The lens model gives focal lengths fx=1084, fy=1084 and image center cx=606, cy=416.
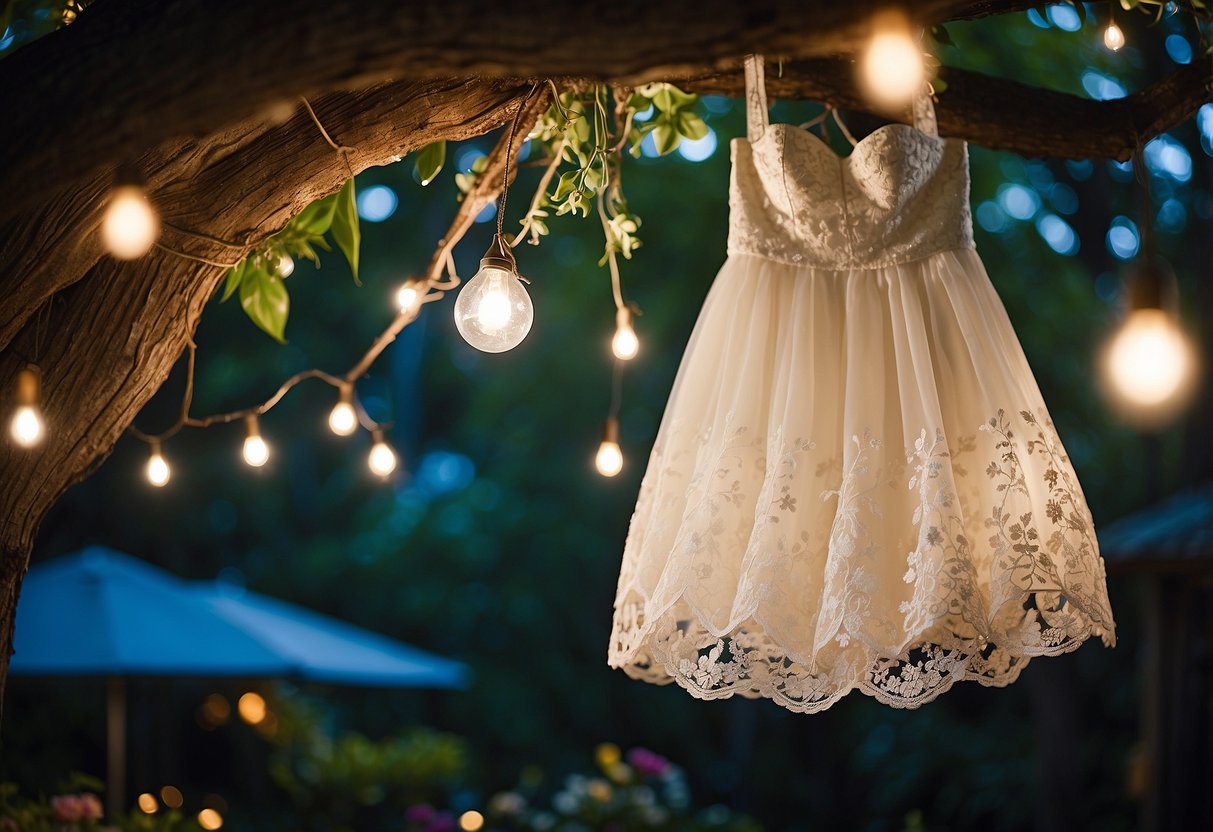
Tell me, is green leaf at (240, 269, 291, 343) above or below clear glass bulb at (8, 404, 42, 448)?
above

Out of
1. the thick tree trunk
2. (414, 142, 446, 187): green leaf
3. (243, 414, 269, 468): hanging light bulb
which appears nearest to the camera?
the thick tree trunk

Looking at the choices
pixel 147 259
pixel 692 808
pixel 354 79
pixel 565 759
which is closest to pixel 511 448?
pixel 565 759

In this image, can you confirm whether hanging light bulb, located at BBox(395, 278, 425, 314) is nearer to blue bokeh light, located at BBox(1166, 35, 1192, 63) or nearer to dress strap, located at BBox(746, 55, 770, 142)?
dress strap, located at BBox(746, 55, 770, 142)

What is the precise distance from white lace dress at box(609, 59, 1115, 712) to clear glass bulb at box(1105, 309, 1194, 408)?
48 cm

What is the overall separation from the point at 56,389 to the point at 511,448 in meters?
7.95

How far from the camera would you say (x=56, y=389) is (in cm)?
185

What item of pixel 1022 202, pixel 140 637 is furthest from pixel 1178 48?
pixel 140 637

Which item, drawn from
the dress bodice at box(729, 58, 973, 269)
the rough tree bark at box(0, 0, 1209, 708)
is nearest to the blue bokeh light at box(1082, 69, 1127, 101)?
the rough tree bark at box(0, 0, 1209, 708)

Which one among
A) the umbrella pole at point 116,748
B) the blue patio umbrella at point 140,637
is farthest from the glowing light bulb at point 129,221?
the umbrella pole at point 116,748

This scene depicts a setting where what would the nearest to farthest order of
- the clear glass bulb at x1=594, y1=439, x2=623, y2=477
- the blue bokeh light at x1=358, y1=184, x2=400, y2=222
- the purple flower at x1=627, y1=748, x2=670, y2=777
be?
the clear glass bulb at x1=594, y1=439, x2=623, y2=477 < the purple flower at x1=627, y1=748, x2=670, y2=777 < the blue bokeh light at x1=358, y1=184, x2=400, y2=222

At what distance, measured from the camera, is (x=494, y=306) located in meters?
1.90

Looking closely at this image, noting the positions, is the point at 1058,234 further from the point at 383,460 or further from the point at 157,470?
the point at 157,470

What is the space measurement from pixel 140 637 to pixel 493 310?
3337 millimetres

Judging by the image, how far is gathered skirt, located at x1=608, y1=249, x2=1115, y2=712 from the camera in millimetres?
1719
